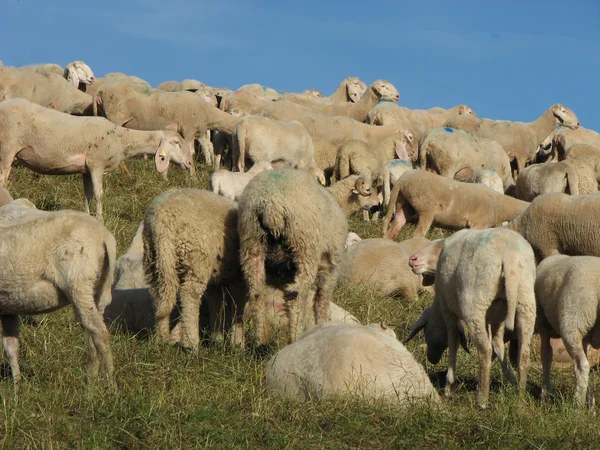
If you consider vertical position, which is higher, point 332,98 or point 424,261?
point 332,98

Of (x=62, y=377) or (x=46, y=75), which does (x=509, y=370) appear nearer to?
(x=62, y=377)

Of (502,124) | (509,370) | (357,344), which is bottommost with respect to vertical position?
(509,370)

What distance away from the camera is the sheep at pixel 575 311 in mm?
7180

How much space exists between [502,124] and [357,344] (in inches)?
706

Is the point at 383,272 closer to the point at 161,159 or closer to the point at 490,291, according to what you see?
the point at 490,291

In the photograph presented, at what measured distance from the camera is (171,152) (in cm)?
1562

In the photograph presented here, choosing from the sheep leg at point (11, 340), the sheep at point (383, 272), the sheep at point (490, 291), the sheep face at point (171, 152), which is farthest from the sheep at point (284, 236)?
the sheep face at point (171, 152)

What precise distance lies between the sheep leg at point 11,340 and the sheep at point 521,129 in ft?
56.5

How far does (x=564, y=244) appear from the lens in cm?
1169

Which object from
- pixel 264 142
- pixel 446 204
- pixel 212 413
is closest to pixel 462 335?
pixel 212 413

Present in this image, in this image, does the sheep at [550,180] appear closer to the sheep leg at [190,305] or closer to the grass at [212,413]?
the grass at [212,413]

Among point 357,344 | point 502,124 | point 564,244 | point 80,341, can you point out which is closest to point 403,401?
point 357,344

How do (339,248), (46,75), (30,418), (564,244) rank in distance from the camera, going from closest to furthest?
(30,418)
(339,248)
(564,244)
(46,75)

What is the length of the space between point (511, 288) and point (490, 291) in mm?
165
